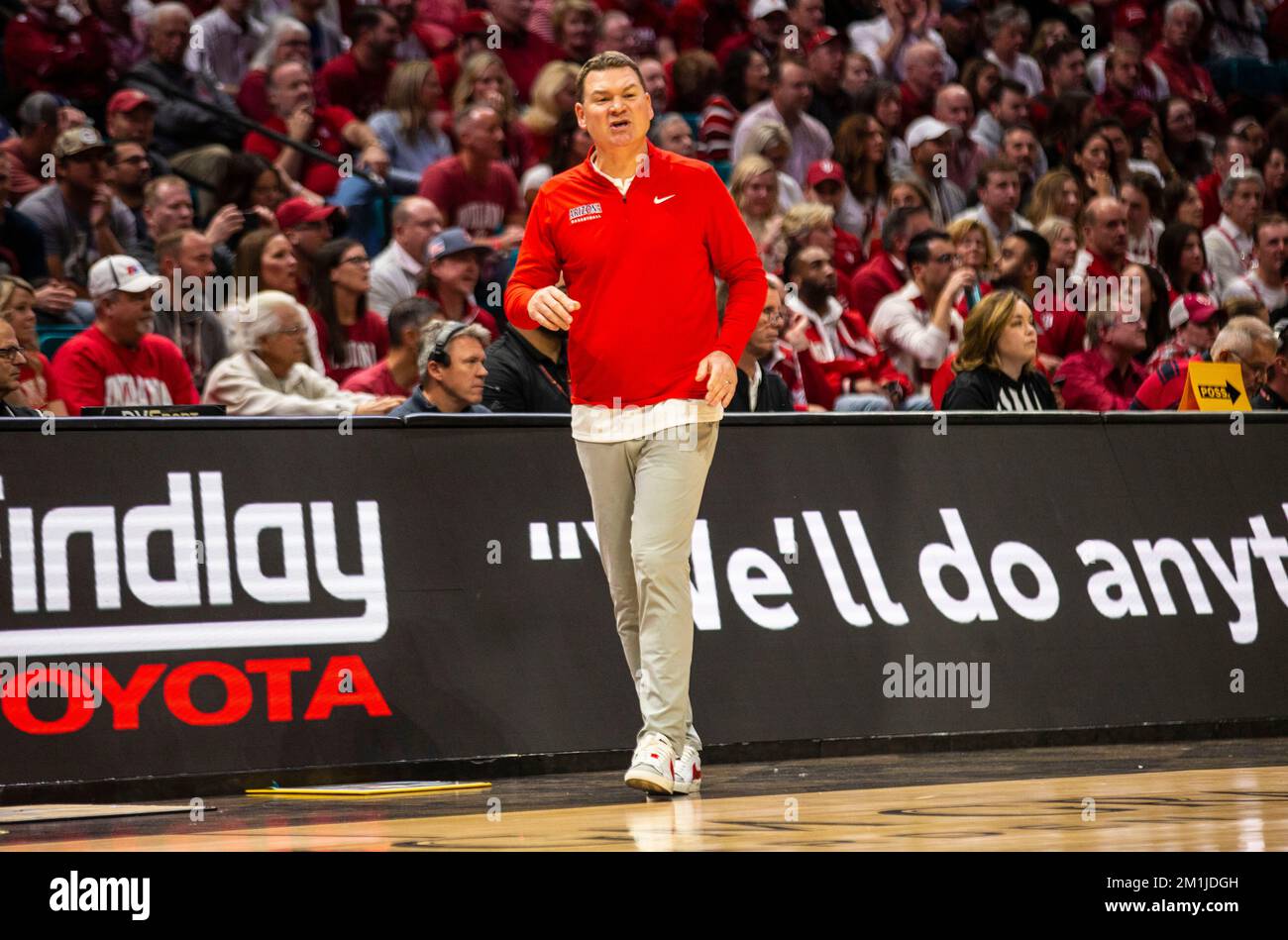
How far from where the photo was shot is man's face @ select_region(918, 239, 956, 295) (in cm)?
1219

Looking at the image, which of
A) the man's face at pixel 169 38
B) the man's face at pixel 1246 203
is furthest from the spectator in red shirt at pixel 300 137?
the man's face at pixel 1246 203

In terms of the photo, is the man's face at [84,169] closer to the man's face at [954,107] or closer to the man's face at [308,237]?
the man's face at [308,237]

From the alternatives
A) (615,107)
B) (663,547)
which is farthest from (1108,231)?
(663,547)

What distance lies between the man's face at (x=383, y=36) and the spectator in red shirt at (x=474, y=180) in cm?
129

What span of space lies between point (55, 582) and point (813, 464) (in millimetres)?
3199

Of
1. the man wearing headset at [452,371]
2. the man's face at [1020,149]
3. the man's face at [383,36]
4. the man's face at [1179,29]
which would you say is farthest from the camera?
the man's face at [1179,29]

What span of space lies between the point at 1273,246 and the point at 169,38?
8123mm

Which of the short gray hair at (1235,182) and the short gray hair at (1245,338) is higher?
the short gray hair at (1235,182)

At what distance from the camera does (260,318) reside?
Result: 9.72 m

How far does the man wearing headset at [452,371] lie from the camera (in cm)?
896

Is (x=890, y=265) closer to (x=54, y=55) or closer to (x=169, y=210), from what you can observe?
(x=169, y=210)

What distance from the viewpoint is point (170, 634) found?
7.14 meters
